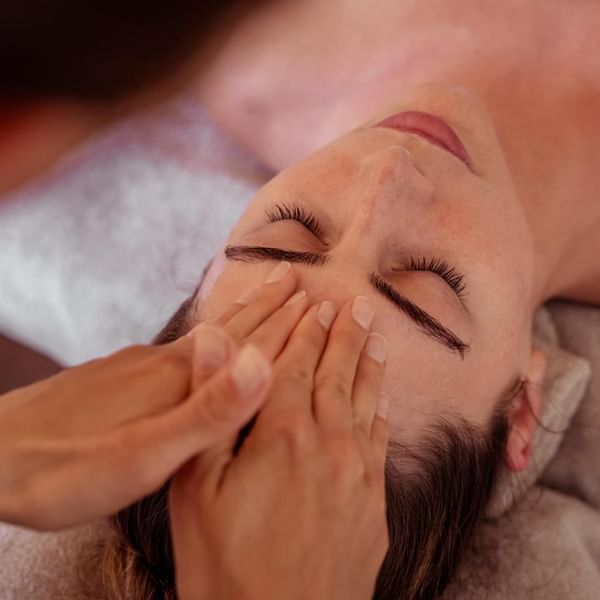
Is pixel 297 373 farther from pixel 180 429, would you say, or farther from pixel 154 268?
pixel 154 268

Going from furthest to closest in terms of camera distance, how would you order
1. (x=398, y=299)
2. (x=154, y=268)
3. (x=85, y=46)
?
1. (x=154, y=268)
2. (x=398, y=299)
3. (x=85, y=46)

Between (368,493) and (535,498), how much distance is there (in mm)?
639

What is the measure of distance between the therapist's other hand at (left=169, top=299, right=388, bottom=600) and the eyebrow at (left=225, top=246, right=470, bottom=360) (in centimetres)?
18

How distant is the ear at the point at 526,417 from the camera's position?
1.04m

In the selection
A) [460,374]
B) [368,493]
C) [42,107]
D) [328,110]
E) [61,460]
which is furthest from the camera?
[328,110]

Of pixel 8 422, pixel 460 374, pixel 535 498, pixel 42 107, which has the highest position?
pixel 42 107

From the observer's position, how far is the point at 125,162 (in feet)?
4.78

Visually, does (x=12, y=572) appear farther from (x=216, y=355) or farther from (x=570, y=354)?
(x=570, y=354)

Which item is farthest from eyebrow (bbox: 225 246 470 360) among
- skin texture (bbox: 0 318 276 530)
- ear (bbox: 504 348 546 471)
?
skin texture (bbox: 0 318 276 530)

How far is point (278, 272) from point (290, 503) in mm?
345

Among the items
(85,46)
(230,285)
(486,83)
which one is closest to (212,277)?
(230,285)

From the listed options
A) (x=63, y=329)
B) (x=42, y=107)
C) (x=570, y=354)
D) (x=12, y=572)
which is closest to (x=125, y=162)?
(x=63, y=329)

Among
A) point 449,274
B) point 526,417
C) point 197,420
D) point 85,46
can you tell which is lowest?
point 526,417

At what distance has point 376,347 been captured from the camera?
0.79 meters
